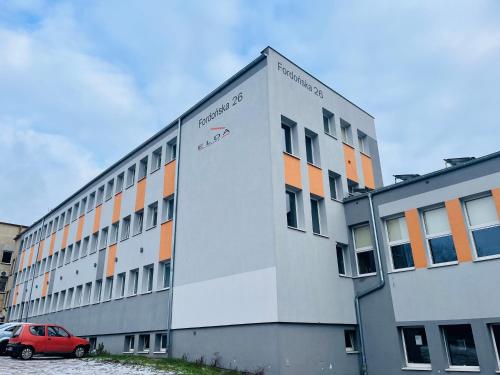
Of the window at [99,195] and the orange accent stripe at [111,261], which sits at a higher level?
the window at [99,195]

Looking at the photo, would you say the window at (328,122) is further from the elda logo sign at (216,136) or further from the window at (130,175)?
the window at (130,175)

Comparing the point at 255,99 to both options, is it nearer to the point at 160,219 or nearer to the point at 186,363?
the point at 160,219

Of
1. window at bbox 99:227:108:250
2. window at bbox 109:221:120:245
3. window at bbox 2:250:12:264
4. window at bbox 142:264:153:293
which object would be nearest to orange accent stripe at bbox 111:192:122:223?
window at bbox 109:221:120:245

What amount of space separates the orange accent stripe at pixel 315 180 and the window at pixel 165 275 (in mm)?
8674

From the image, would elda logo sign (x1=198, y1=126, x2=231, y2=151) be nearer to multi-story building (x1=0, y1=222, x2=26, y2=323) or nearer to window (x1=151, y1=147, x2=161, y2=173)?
window (x1=151, y1=147, x2=161, y2=173)

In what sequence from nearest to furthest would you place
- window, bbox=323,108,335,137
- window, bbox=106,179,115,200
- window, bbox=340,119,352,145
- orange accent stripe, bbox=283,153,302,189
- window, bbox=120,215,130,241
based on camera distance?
orange accent stripe, bbox=283,153,302,189 < window, bbox=323,108,335,137 < window, bbox=340,119,352,145 < window, bbox=120,215,130,241 < window, bbox=106,179,115,200

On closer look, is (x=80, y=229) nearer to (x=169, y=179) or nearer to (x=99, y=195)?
(x=99, y=195)

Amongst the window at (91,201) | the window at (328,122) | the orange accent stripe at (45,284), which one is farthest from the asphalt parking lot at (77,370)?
the orange accent stripe at (45,284)

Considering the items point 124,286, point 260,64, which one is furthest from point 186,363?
point 260,64

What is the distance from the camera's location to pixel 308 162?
60.6 ft

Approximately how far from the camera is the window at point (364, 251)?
57.5 ft

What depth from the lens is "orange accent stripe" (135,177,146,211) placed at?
2486cm

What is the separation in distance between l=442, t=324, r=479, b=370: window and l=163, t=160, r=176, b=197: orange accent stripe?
14.3 meters

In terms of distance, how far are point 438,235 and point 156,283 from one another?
531 inches
